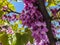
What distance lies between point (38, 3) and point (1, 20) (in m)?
0.49

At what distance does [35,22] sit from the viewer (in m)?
0.87

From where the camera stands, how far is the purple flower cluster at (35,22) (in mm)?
862

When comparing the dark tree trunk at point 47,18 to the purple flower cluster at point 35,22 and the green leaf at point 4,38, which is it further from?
the green leaf at point 4,38

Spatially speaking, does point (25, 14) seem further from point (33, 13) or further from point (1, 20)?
point (1, 20)

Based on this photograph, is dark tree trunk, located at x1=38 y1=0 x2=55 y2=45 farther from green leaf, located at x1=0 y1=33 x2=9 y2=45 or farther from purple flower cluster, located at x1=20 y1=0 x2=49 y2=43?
green leaf, located at x1=0 y1=33 x2=9 y2=45

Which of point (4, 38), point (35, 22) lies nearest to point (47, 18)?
point (35, 22)

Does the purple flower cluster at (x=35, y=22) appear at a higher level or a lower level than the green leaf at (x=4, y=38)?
higher

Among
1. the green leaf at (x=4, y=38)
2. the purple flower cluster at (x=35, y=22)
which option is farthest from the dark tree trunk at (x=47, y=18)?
the green leaf at (x=4, y=38)

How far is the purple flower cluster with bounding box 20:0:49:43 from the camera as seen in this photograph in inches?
33.9

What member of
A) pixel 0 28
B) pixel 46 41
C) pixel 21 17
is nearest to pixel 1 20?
pixel 0 28

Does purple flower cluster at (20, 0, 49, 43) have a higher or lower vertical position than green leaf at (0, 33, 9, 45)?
higher

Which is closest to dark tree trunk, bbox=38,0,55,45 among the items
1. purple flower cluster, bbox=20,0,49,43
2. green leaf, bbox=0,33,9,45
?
purple flower cluster, bbox=20,0,49,43

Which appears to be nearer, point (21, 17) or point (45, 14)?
point (45, 14)

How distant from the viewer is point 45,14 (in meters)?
0.81
